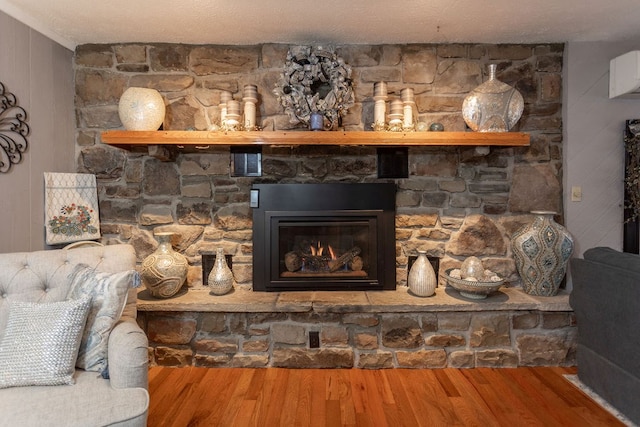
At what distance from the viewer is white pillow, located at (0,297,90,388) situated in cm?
150

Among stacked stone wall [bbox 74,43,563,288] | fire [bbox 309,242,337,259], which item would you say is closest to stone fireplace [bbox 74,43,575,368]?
stacked stone wall [bbox 74,43,563,288]

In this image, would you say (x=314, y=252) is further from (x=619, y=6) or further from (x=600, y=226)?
(x=619, y=6)

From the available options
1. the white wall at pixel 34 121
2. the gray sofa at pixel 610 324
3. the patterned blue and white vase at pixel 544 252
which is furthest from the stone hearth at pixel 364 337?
the white wall at pixel 34 121

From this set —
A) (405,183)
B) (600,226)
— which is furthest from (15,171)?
(600,226)

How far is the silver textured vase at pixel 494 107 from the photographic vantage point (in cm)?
255

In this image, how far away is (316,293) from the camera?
107 inches

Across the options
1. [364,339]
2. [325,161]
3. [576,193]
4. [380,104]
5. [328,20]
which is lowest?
[364,339]

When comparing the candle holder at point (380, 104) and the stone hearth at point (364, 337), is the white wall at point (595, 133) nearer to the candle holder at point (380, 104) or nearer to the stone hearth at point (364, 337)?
the stone hearth at point (364, 337)

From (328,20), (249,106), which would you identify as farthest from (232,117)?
(328,20)

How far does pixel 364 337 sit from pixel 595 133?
2.21 metres

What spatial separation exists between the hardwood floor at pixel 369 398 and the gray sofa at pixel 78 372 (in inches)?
23.0

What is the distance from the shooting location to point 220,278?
2.65 meters

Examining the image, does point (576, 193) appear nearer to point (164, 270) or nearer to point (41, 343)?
point (164, 270)

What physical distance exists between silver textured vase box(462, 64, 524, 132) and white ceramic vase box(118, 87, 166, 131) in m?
2.14
